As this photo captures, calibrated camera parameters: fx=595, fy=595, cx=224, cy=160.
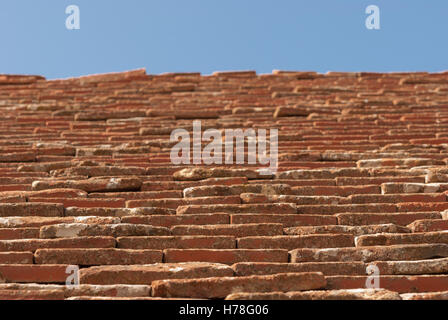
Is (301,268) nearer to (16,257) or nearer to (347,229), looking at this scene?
(347,229)

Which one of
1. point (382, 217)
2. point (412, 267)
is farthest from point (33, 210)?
point (412, 267)

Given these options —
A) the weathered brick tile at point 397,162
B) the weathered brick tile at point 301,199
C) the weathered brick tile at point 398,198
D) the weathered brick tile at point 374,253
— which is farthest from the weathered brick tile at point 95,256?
the weathered brick tile at point 397,162

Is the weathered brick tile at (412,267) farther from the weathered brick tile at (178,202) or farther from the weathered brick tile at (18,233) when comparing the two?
the weathered brick tile at (18,233)

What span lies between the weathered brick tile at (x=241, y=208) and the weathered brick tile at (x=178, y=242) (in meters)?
0.35

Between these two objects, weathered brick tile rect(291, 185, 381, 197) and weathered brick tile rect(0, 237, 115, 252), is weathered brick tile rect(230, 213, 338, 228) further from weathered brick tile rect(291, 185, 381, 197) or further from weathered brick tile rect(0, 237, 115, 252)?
weathered brick tile rect(0, 237, 115, 252)

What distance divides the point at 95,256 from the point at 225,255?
60 cm

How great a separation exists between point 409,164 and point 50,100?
3536mm

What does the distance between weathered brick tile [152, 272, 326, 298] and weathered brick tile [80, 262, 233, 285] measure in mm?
92

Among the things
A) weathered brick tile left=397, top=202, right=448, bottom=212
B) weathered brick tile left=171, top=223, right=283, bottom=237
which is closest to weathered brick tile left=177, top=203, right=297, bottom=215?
weathered brick tile left=171, top=223, right=283, bottom=237

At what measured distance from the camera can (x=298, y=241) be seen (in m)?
2.90
